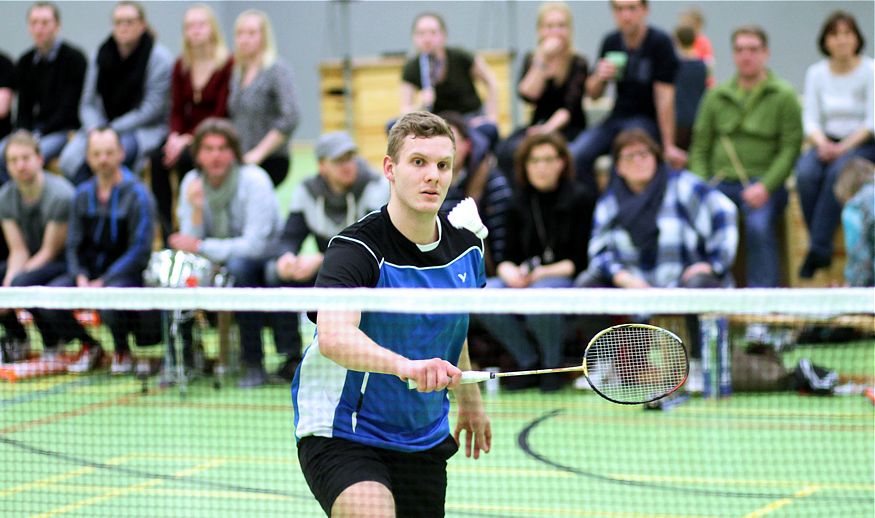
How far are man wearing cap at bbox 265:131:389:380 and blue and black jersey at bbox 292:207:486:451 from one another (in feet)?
16.7

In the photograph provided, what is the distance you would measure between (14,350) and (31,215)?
4.78 ft

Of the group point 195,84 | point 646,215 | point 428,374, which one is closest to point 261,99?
point 195,84

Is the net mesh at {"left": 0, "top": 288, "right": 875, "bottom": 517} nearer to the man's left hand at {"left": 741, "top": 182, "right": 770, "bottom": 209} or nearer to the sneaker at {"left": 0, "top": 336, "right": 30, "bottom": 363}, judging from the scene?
the sneaker at {"left": 0, "top": 336, "right": 30, "bottom": 363}

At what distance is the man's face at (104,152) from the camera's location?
9.84 meters

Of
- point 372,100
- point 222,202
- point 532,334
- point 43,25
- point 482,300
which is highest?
point 43,25

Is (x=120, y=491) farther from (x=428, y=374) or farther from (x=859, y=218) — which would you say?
(x=859, y=218)

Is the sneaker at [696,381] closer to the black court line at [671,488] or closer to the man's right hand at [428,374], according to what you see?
the black court line at [671,488]

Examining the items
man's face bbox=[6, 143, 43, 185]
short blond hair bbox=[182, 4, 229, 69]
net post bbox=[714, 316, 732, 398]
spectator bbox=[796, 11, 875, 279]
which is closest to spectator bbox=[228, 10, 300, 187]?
short blond hair bbox=[182, 4, 229, 69]

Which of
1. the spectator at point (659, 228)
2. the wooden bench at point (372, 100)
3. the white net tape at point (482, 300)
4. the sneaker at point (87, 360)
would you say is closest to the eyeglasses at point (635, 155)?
the spectator at point (659, 228)

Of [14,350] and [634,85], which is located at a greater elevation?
[634,85]

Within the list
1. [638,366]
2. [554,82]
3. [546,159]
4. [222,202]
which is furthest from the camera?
[554,82]

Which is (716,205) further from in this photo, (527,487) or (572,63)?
(527,487)

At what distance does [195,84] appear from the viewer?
11.0 m

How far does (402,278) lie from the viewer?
4.14 m
